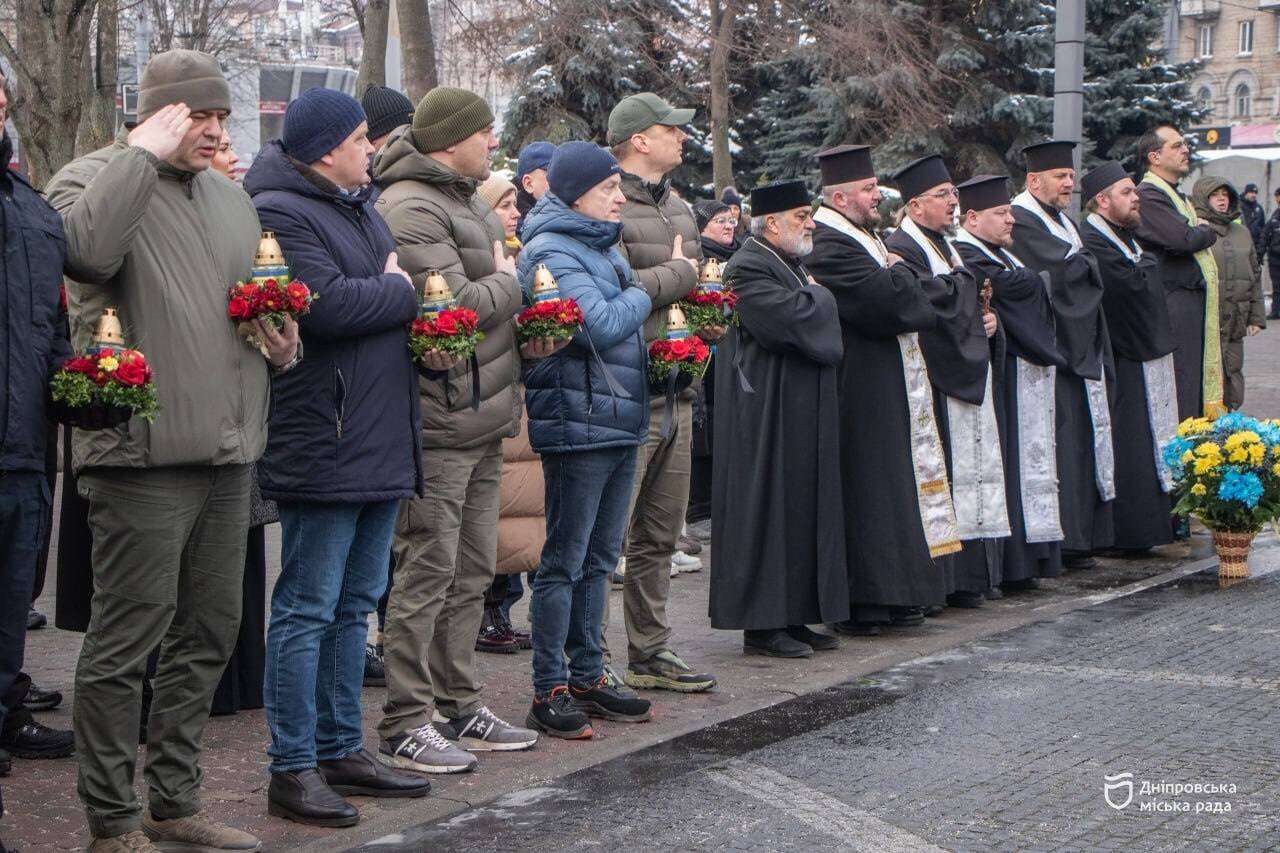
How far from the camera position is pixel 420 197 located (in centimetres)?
595

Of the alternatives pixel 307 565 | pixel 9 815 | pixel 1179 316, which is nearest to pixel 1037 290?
pixel 1179 316

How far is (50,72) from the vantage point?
1201 centimetres

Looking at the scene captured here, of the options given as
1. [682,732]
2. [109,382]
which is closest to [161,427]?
[109,382]

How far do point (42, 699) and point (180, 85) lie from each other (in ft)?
9.65

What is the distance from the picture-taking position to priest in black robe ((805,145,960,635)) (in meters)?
8.34

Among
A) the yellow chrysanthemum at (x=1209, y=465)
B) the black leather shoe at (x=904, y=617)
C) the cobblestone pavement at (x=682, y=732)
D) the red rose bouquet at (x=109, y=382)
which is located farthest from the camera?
the yellow chrysanthemum at (x=1209, y=465)

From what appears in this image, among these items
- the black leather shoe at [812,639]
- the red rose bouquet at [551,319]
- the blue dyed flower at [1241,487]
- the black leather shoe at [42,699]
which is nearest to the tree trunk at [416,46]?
the blue dyed flower at [1241,487]

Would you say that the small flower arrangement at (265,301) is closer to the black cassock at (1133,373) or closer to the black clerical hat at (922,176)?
the black clerical hat at (922,176)

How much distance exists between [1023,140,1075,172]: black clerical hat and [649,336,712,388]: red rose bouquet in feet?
13.4

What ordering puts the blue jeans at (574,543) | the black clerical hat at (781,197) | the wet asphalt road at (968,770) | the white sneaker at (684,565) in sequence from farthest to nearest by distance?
the white sneaker at (684,565) < the black clerical hat at (781,197) < the blue jeans at (574,543) < the wet asphalt road at (968,770)

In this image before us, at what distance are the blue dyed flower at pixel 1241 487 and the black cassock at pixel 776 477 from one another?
9.04 ft

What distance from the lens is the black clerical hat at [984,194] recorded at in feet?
31.3

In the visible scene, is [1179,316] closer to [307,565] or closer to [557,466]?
[557,466]

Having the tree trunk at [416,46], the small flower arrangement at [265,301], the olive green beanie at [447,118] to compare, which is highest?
the tree trunk at [416,46]
